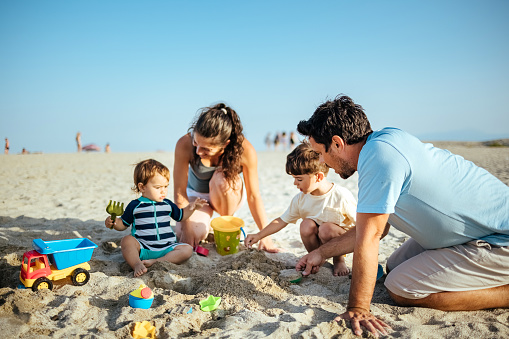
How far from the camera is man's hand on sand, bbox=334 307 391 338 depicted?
186cm

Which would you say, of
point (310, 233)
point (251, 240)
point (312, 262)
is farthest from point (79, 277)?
point (310, 233)

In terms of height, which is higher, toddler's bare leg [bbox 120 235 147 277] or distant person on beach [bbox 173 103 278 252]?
distant person on beach [bbox 173 103 278 252]

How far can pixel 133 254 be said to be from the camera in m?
2.96

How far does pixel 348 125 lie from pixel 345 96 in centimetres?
33

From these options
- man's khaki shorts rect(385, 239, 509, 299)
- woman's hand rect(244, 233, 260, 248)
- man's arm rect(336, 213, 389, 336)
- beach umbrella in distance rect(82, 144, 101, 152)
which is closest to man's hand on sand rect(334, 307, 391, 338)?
man's arm rect(336, 213, 389, 336)

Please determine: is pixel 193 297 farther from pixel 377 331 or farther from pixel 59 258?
pixel 377 331

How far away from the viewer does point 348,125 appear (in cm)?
217

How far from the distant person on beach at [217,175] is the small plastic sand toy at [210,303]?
51.2 inches

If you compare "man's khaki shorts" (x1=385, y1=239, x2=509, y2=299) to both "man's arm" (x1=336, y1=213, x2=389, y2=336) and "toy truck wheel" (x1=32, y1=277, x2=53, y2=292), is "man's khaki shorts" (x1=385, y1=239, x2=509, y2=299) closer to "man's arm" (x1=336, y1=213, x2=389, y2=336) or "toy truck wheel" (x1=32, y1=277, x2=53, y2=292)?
"man's arm" (x1=336, y1=213, x2=389, y2=336)

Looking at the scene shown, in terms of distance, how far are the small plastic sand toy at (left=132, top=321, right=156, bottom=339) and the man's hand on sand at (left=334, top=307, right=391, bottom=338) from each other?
103 centimetres

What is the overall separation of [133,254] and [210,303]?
1049mm

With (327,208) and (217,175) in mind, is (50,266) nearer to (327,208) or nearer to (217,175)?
(217,175)

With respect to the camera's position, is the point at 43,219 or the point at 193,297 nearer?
the point at 193,297

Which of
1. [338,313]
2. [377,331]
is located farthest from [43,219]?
[377,331]
